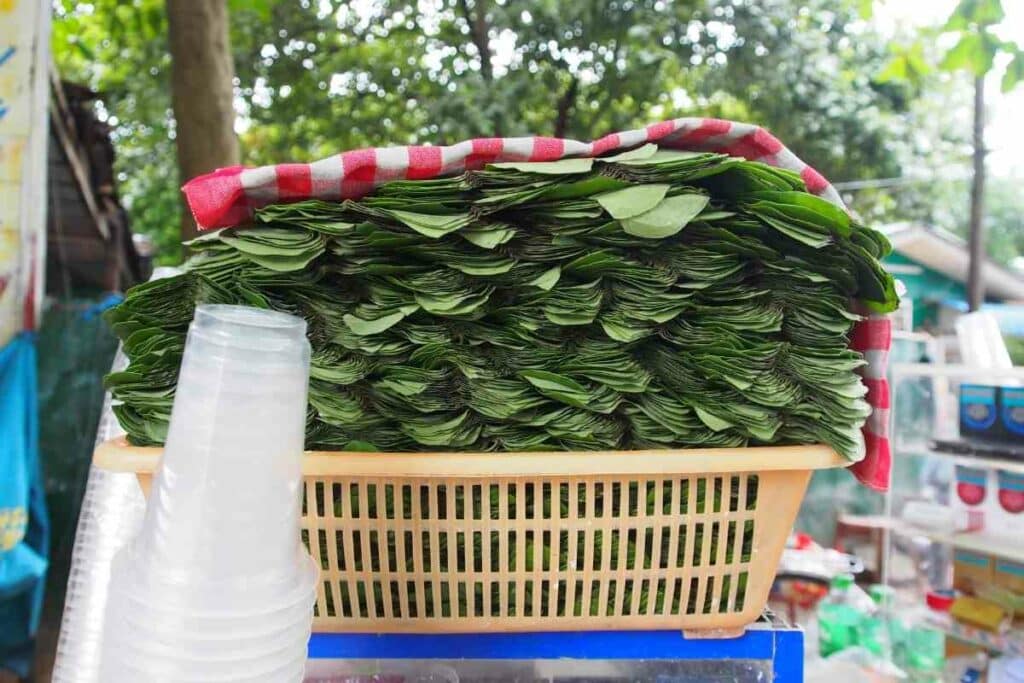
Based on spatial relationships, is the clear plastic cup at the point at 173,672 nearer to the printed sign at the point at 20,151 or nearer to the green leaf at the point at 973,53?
the printed sign at the point at 20,151

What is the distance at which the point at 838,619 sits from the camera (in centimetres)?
200

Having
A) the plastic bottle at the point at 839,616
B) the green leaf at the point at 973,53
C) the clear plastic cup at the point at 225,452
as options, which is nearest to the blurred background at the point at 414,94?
the green leaf at the point at 973,53

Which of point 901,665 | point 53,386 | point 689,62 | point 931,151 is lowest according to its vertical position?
point 901,665

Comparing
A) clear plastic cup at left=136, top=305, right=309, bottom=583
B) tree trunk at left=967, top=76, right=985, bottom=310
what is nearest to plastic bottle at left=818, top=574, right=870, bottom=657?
clear plastic cup at left=136, top=305, right=309, bottom=583

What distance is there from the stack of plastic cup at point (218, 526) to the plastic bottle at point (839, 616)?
196cm

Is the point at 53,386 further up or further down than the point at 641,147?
further down

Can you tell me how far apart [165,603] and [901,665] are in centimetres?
247

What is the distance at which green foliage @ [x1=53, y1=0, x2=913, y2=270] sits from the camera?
150 inches

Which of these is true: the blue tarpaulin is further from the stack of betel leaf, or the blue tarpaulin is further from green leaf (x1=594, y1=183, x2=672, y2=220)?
green leaf (x1=594, y1=183, x2=672, y2=220)

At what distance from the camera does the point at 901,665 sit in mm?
2197

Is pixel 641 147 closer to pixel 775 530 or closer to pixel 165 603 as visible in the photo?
pixel 775 530

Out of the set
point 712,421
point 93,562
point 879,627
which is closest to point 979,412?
point 879,627

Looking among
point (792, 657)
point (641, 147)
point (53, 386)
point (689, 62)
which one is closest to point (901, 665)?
point (792, 657)

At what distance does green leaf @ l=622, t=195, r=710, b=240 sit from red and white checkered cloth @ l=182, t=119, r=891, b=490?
0.09m
